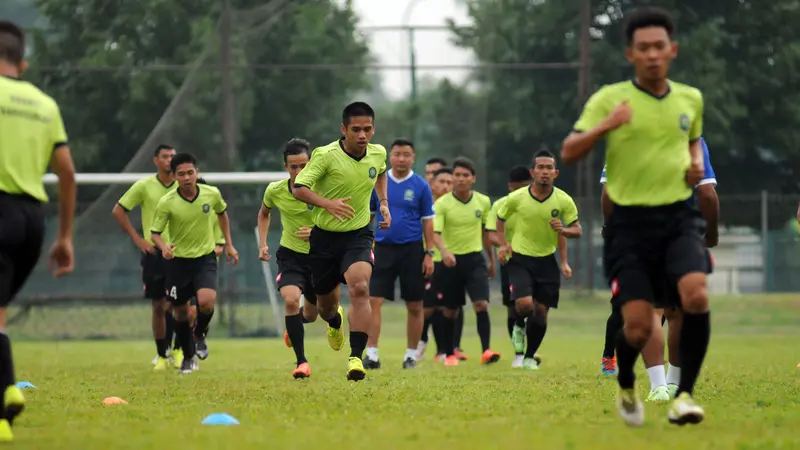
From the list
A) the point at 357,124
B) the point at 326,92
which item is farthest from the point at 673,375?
the point at 326,92

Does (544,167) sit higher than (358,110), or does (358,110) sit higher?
(358,110)

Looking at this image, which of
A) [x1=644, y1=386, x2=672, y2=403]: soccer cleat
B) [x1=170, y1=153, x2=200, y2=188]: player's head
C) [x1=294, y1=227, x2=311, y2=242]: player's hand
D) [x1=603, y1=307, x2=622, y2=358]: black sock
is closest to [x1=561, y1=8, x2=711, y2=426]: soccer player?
[x1=644, y1=386, x2=672, y2=403]: soccer cleat

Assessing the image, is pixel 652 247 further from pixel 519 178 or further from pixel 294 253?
pixel 519 178

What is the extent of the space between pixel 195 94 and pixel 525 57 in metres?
7.62

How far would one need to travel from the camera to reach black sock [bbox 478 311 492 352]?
16.3 metres

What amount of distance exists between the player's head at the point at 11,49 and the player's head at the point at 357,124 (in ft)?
14.7

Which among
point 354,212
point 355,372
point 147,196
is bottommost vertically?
point 355,372

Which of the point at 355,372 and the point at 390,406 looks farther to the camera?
the point at 355,372

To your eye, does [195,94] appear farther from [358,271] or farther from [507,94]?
[358,271]

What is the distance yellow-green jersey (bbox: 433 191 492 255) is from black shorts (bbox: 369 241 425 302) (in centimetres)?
135

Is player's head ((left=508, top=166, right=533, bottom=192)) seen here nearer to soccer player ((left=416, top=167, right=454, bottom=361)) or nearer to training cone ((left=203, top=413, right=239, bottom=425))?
soccer player ((left=416, top=167, right=454, bottom=361))

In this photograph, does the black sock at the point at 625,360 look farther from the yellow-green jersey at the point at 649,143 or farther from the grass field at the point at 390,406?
the yellow-green jersey at the point at 649,143

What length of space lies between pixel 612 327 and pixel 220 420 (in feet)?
14.7

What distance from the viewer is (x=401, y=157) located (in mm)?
15391
